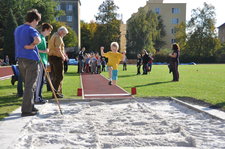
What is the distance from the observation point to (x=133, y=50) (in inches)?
2532

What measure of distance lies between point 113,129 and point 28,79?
236cm

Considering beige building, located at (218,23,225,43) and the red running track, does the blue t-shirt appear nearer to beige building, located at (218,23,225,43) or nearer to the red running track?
the red running track

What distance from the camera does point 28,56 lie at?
580cm

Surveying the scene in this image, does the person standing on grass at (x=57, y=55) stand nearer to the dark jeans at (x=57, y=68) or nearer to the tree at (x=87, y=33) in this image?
the dark jeans at (x=57, y=68)

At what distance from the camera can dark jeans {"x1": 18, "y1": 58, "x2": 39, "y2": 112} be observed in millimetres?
5734

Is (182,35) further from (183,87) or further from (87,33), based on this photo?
(183,87)

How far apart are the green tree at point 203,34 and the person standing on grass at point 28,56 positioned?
6384 cm

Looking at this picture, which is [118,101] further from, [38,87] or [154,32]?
[154,32]

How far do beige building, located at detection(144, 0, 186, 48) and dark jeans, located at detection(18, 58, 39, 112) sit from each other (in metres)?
71.6

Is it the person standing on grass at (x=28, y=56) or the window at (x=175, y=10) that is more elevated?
the window at (x=175, y=10)

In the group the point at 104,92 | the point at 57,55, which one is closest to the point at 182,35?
the point at 104,92

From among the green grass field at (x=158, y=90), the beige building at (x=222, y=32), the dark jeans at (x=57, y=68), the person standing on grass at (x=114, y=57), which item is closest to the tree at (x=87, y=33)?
the beige building at (x=222, y=32)

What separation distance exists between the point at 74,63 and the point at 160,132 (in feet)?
152

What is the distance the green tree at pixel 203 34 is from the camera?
66125 mm
